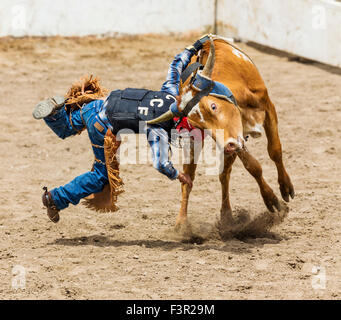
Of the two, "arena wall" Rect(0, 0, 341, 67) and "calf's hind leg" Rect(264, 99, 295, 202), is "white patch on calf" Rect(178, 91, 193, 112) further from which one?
"arena wall" Rect(0, 0, 341, 67)

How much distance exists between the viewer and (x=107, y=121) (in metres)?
5.61

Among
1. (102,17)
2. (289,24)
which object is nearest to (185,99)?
(289,24)

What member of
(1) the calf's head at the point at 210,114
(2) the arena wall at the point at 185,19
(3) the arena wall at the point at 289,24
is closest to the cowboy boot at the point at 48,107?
(1) the calf's head at the point at 210,114

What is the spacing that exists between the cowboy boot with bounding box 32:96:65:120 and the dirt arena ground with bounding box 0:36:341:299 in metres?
1.01

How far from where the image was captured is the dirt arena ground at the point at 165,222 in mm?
4934

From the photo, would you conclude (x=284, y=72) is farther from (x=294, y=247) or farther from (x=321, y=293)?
(x=321, y=293)

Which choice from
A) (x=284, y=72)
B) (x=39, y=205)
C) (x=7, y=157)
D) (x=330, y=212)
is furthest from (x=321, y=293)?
(x=284, y=72)

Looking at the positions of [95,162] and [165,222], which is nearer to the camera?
[95,162]

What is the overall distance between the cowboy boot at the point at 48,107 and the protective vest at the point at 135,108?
41 centimetres

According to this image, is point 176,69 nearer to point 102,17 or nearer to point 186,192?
point 186,192

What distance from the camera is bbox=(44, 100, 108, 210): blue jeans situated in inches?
226

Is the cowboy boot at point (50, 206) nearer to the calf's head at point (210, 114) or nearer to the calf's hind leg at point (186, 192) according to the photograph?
the calf's hind leg at point (186, 192)

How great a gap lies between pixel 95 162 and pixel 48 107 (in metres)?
0.56

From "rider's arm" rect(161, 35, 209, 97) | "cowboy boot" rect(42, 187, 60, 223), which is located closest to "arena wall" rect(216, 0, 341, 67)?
"rider's arm" rect(161, 35, 209, 97)
